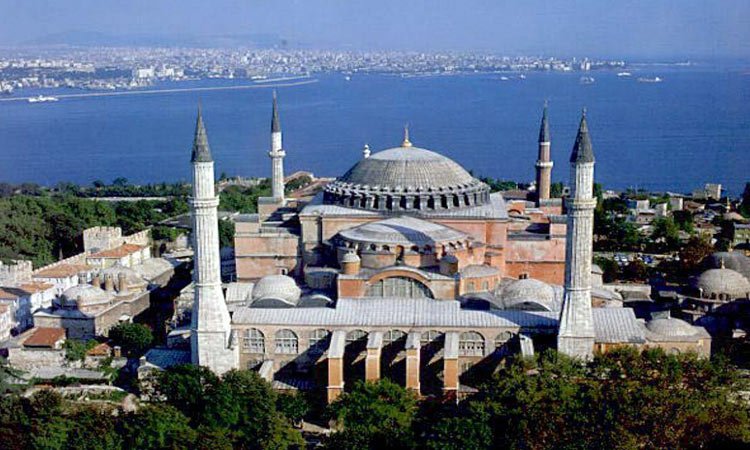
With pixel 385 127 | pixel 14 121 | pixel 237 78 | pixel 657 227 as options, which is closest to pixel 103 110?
pixel 14 121

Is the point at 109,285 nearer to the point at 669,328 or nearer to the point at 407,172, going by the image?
the point at 407,172

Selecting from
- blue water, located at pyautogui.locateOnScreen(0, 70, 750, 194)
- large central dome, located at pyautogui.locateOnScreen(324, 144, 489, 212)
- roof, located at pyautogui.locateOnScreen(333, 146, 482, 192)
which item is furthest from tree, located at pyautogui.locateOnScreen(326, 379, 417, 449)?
blue water, located at pyautogui.locateOnScreen(0, 70, 750, 194)

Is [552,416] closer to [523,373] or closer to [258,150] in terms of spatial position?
[523,373]

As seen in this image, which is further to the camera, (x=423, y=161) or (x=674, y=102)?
(x=674, y=102)

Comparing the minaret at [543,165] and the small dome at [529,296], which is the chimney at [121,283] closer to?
the small dome at [529,296]

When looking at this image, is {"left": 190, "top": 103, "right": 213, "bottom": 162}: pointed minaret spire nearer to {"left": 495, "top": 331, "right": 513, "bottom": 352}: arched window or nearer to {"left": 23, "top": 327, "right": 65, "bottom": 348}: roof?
{"left": 23, "top": 327, "right": 65, "bottom": 348}: roof

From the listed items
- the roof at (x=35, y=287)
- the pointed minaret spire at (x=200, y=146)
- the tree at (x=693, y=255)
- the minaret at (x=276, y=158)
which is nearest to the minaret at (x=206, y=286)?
the pointed minaret spire at (x=200, y=146)

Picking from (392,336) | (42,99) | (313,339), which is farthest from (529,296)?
(42,99)
